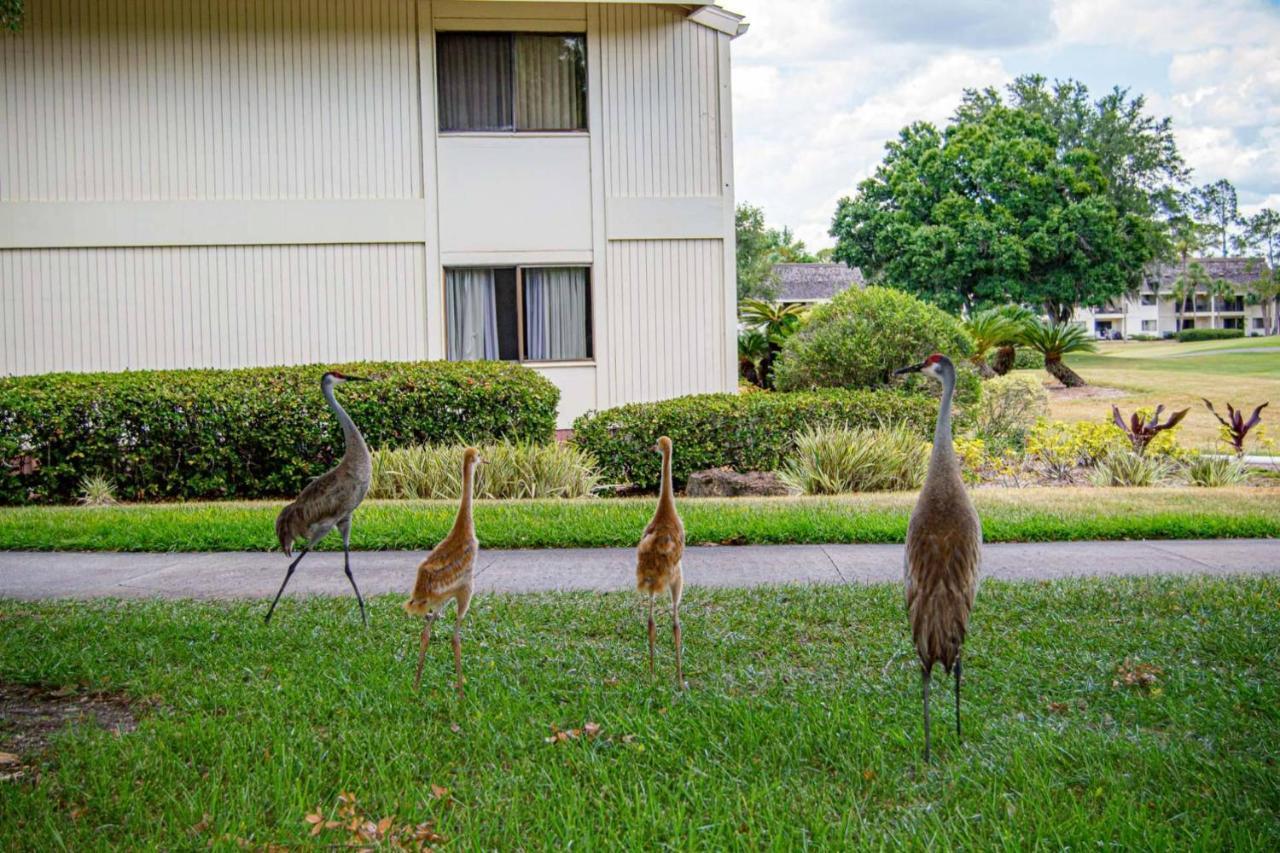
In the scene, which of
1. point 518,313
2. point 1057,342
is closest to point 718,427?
point 518,313

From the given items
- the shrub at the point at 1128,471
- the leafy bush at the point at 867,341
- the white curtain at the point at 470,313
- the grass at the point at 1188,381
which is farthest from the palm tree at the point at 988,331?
the white curtain at the point at 470,313

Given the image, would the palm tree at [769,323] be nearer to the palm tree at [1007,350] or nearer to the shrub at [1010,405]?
the shrub at [1010,405]

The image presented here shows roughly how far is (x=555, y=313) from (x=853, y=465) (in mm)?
5754

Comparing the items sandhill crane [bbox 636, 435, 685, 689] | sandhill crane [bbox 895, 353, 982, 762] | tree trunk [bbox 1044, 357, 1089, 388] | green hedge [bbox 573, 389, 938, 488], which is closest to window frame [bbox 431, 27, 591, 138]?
green hedge [bbox 573, 389, 938, 488]

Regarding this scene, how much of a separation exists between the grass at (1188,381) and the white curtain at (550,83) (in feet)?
36.2

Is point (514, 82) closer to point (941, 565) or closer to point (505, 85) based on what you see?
point (505, 85)

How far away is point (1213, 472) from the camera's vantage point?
1391cm

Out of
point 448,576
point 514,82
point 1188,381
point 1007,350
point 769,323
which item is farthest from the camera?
point 1188,381

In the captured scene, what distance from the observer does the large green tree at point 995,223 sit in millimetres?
43875

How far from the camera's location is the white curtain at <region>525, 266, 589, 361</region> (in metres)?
16.8

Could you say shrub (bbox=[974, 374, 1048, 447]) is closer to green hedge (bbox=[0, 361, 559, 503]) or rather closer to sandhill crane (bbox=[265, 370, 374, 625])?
green hedge (bbox=[0, 361, 559, 503])

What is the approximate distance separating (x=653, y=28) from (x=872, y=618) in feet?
38.9

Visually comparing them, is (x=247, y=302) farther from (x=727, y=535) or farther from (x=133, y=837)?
(x=133, y=837)

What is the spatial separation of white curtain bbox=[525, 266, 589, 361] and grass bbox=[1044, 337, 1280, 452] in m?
9.91
